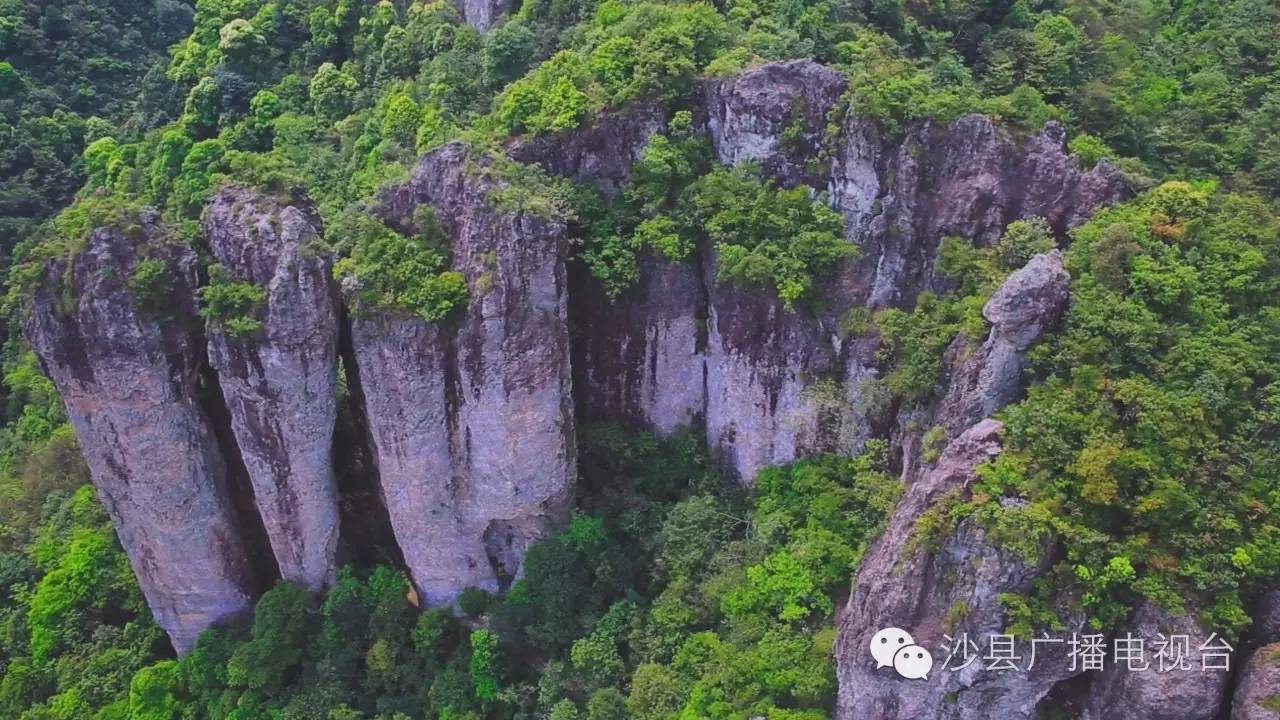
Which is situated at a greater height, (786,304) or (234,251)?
(234,251)

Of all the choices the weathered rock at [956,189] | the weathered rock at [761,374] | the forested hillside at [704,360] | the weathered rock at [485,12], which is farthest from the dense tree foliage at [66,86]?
the weathered rock at [956,189]

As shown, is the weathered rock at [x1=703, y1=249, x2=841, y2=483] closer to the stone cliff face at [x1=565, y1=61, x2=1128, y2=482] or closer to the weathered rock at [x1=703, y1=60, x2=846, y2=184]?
the stone cliff face at [x1=565, y1=61, x2=1128, y2=482]

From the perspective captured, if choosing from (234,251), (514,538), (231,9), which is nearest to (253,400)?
(234,251)

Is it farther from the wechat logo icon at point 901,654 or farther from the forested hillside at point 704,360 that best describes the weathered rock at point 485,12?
the wechat logo icon at point 901,654

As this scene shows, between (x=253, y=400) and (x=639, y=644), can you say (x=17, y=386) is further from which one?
(x=639, y=644)

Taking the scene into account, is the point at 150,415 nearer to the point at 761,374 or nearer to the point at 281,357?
the point at 281,357

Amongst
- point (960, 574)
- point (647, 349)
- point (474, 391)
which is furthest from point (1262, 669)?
point (474, 391)
